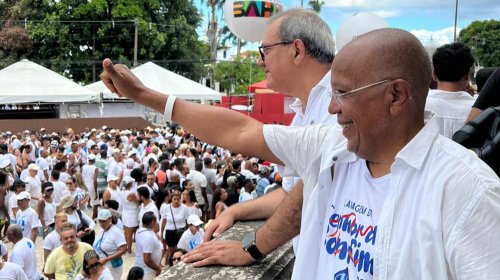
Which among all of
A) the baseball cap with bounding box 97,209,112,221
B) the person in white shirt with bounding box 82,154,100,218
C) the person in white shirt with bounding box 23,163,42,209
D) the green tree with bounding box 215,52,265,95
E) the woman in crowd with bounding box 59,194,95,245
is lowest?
the green tree with bounding box 215,52,265,95

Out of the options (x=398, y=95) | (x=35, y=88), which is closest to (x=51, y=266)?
(x=398, y=95)

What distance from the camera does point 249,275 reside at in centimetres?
170

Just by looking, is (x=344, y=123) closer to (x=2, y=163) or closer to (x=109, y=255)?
(x=109, y=255)

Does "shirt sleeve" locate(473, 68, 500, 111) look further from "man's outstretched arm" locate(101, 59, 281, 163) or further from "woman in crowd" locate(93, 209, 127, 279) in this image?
"woman in crowd" locate(93, 209, 127, 279)

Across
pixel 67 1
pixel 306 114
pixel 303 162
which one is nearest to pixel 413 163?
pixel 303 162

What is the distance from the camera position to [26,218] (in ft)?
25.0

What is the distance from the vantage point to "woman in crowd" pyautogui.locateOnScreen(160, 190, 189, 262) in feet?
25.1

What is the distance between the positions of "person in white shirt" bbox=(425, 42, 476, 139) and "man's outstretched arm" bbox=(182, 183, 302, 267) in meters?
1.12

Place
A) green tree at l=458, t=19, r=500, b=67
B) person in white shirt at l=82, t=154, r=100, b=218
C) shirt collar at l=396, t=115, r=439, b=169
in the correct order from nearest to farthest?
shirt collar at l=396, t=115, r=439, b=169 → person in white shirt at l=82, t=154, r=100, b=218 → green tree at l=458, t=19, r=500, b=67

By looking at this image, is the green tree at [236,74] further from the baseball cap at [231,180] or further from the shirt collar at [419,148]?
the shirt collar at [419,148]

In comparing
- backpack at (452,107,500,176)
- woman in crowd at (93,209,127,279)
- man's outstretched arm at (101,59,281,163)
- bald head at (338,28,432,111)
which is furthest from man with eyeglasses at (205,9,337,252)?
woman in crowd at (93,209,127,279)

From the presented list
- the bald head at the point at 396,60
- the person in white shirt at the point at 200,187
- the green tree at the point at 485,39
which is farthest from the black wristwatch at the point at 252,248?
the green tree at the point at 485,39

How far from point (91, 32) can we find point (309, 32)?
32.2 meters

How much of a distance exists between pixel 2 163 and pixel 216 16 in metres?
37.9
